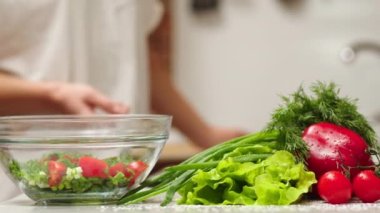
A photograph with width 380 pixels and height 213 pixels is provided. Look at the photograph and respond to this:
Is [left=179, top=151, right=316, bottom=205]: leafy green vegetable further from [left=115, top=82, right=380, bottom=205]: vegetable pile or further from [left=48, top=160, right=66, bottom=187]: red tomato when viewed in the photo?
[left=48, top=160, right=66, bottom=187]: red tomato

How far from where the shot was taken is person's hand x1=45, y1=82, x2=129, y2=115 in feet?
4.04

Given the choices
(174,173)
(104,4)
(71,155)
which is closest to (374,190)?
(174,173)

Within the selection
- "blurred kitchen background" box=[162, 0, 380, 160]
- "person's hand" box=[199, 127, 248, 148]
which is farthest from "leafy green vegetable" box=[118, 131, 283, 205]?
"blurred kitchen background" box=[162, 0, 380, 160]

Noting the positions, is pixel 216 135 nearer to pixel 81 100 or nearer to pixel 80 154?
pixel 81 100

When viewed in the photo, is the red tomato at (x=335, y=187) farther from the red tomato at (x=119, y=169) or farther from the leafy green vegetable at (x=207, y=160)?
the red tomato at (x=119, y=169)

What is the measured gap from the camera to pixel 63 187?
0.91 m

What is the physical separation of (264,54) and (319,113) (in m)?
2.14

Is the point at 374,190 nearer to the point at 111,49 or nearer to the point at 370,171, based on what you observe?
the point at 370,171

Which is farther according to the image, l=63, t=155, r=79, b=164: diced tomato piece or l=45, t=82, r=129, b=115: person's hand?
l=45, t=82, r=129, b=115: person's hand

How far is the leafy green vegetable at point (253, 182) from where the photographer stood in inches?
34.1

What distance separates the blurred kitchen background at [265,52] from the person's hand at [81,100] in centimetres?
169

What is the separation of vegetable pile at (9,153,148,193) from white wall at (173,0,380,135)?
2.08m

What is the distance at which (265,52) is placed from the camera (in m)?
3.09

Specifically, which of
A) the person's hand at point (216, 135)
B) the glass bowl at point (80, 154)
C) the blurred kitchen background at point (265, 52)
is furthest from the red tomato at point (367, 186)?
the blurred kitchen background at point (265, 52)
